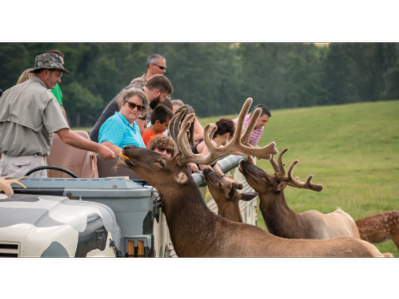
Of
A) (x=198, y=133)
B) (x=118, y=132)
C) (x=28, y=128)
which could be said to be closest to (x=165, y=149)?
(x=118, y=132)

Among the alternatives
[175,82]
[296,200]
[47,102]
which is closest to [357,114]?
[296,200]

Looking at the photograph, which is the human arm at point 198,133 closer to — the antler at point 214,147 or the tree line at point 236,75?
the antler at point 214,147

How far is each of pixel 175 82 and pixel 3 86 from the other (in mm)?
29903

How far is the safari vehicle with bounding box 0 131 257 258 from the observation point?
2922 mm

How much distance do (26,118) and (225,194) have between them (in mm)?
2329

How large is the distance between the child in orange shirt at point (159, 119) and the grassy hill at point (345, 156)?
5.39 metres

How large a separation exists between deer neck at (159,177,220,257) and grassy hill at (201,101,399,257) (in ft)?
18.8

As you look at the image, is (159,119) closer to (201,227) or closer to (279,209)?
(279,209)

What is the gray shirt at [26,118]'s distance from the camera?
4.43 m

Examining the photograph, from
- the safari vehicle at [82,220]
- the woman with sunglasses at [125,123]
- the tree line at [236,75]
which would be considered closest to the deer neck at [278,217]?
the woman with sunglasses at [125,123]

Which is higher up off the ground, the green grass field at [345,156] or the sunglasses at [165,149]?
the sunglasses at [165,149]

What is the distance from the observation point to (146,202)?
3.53m

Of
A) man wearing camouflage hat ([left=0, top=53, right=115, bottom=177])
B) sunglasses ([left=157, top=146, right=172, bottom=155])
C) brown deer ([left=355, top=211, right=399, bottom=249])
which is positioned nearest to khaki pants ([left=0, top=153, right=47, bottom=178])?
man wearing camouflage hat ([left=0, top=53, right=115, bottom=177])
